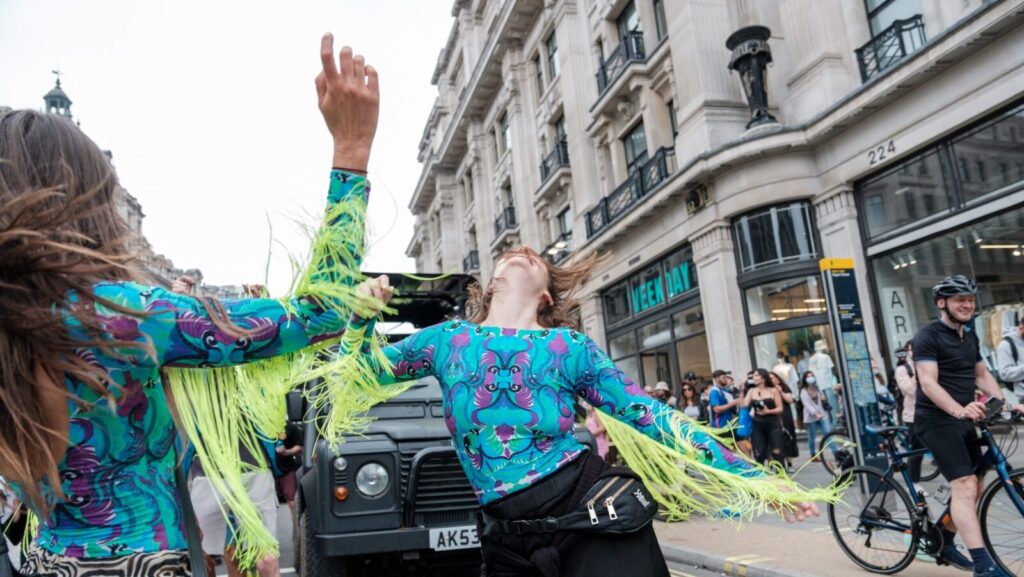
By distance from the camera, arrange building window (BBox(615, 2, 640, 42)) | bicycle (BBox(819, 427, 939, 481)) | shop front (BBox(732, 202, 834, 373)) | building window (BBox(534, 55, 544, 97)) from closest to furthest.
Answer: bicycle (BBox(819, 427, 939, 481)) < shop front (BBox(732, 202, 834, 373)) < building window (BBox(615, 2, 640, 42)) < building window (BBox(534, 55, 544, 97))

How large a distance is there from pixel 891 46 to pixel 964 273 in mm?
4655

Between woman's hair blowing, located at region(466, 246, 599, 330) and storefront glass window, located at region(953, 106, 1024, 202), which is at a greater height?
storefront glass window, located at region(953, 106, 1024, 202)

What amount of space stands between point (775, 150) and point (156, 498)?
16.2 m

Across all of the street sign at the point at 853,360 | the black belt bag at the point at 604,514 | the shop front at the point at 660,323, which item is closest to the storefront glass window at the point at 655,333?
the shop front at the point at 660,323

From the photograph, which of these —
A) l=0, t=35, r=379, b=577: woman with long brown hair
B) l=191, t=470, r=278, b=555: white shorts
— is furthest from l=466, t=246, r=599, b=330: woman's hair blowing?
l=191, t=470, r=278, b=555: white shorts

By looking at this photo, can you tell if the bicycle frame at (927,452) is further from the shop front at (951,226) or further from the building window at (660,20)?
the building window at (660,20)

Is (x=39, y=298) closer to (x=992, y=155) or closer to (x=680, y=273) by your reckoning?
(x=992, y=155)

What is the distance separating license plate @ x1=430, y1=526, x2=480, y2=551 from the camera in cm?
494

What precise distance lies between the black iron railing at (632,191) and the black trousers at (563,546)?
690 inches

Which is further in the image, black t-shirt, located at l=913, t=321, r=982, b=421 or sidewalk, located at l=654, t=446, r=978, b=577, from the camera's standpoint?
sidewalk, located at l=654, t=446, r=978, b=577

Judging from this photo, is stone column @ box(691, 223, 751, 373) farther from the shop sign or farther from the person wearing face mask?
the person wearing face mask

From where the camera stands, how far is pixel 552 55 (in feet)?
98.9

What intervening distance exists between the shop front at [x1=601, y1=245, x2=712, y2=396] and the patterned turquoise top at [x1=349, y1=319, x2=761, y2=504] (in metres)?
16.4

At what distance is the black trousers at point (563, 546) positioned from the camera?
2.39m
